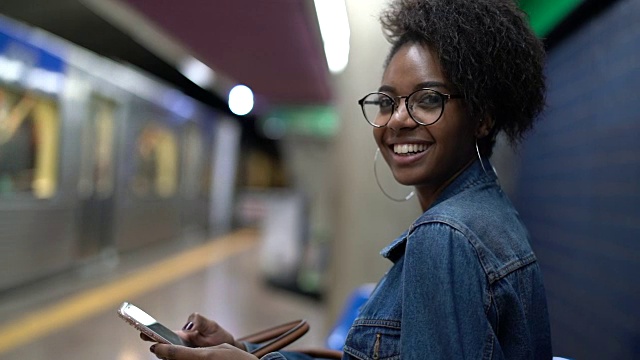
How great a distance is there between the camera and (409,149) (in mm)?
1305

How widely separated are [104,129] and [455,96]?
693 centimetres

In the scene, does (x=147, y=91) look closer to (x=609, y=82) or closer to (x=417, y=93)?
(x=609, y=82)

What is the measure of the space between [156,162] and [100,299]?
13.9ft

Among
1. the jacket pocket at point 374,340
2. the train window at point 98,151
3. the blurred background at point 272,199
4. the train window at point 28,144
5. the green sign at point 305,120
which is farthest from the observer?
the green sign at point 305,120

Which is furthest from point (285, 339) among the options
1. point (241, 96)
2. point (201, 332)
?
point (241, 96)

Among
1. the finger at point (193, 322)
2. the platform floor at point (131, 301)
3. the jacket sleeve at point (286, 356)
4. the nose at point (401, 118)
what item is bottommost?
the platform floor at point (131, 301)

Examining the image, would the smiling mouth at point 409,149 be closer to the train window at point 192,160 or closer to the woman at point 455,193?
the woman at point 455,193

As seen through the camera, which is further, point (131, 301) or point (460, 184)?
point (131, 301)

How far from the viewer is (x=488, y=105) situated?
127 cm

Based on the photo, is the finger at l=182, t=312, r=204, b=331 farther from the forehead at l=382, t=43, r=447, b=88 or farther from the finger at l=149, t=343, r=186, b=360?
the forehead at l=382, t=43, r=447, b=88

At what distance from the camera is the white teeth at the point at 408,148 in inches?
50.9

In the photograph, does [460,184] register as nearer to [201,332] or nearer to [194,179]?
[201,332]

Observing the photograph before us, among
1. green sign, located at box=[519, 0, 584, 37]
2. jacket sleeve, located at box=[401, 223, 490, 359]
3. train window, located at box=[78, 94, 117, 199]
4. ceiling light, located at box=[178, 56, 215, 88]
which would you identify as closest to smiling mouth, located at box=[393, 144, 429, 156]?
jacket sleeve, located at box=[401, 223, 490, 359]

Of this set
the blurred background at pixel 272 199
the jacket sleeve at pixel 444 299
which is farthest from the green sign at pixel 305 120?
the jacket sleeve at pixel 444 299
